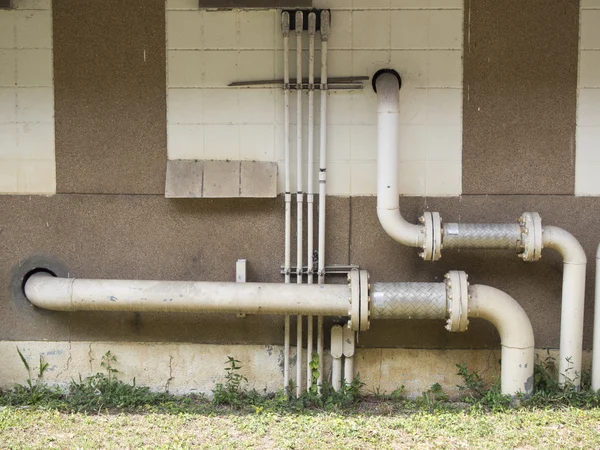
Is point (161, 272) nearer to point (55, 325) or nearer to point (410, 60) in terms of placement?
point (55, 325)

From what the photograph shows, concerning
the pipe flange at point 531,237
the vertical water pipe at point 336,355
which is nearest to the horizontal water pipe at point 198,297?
the vertical water pipe at point 336,355

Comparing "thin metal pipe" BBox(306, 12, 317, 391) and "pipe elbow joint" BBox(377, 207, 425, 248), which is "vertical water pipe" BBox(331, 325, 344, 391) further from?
"pipe elbow joint" BBox(377, 207, 425, 248)

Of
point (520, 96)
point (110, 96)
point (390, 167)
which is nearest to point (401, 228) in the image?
point (390, 167)

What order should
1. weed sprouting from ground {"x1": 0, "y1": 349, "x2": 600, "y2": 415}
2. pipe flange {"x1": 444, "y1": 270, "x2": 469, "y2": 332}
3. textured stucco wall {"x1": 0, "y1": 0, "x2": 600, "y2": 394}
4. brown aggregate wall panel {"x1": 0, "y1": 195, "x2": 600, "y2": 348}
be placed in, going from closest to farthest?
pipe flange {"x1": 444, "y1": 270, "x2": 469, "y2": 332} → weed sprouting from ground {"x1": 0, "y1": 349, "x2": 600, "y2": 415} → textured stucco wall {"x1": 0, "y1": 0, "x2": 600, "y2": 394} → brown aggregate wall panel {"x1": 0, "y1": 195, "x2": 600, "y2": 348}

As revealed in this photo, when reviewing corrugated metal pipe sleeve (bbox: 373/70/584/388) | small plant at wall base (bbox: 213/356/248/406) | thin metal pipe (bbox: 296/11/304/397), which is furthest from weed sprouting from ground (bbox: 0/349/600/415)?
corrugated metal pipe sleeve (bbox: 373/70/584/388)

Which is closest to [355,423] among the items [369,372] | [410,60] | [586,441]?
[369,372]

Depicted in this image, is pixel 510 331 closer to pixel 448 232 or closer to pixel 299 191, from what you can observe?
pixel 448 232

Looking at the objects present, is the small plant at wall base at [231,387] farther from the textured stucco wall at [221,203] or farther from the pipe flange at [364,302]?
the pipe flange at [364,302]

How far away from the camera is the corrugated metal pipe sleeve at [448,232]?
14.4 ft

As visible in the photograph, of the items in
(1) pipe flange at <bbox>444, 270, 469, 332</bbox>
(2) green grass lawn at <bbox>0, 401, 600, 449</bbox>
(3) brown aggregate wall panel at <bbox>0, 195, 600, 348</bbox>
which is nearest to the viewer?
(2) green grass lawn at <bbox>0, 401, 600, 449</bbox>

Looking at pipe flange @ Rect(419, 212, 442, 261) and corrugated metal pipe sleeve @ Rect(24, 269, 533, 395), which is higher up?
pipe flange @ Rect(419, 212, 442, 261)

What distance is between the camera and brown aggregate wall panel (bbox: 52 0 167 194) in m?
4.64

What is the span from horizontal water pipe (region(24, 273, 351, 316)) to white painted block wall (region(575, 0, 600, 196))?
171cm

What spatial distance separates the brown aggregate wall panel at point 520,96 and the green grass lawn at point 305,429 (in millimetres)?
1428
